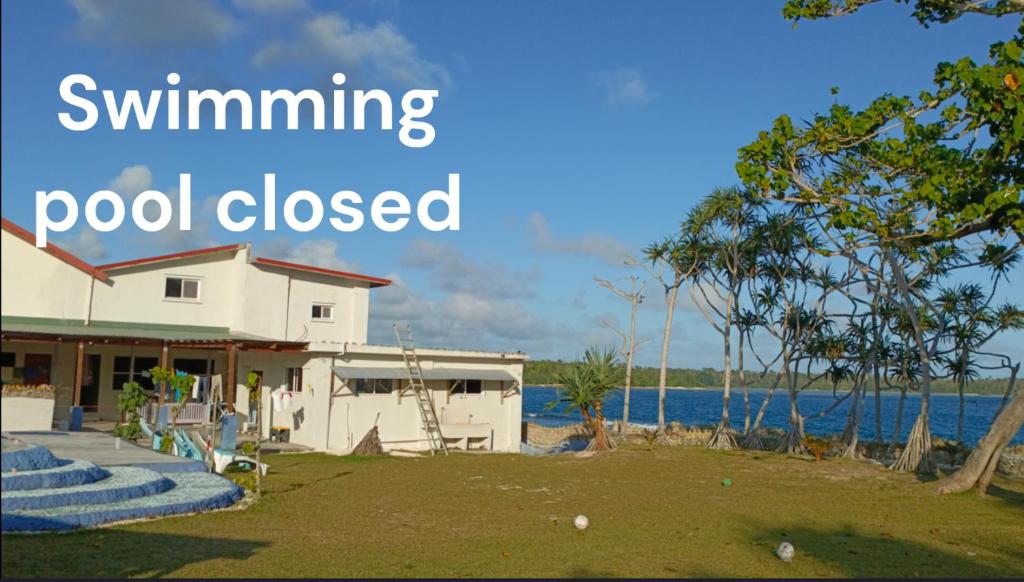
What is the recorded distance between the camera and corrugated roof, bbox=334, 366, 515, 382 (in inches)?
997

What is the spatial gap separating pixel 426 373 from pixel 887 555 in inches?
738

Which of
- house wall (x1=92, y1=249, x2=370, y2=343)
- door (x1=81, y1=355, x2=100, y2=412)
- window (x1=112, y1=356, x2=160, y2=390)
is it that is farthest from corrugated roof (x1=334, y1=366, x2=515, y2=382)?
door (x1=81, y1=355, x2=100, y2=412)

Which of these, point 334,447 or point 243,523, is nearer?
point 243,523

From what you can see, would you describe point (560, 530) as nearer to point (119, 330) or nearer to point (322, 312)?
point (119, 330)

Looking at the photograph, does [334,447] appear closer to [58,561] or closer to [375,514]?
[375,514]

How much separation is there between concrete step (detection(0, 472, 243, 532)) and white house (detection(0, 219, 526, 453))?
9684 millimetres

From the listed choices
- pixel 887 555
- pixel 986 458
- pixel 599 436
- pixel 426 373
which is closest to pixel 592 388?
pixel 599 436

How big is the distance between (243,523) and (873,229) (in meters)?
11.5

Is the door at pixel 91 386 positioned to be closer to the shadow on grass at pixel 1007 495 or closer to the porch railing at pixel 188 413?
the porch railing at pixel 188 413

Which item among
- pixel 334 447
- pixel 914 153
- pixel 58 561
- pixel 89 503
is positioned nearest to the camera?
pixel 58 561

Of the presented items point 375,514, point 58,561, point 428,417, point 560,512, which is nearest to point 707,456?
point 428,417

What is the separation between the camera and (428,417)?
90.8 ft

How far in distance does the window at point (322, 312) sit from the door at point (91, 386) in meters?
6.82

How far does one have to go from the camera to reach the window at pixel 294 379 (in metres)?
26.6
